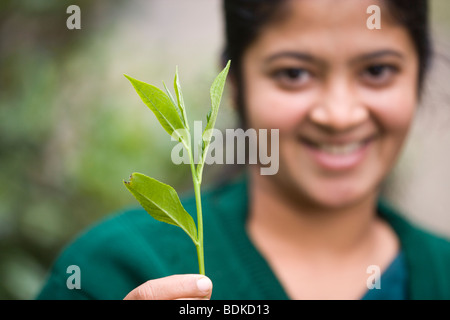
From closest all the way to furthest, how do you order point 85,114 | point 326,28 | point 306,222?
1. point 326,28
2. point 306,222
3. point 85,114

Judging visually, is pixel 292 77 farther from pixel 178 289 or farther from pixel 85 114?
pixel 85 114

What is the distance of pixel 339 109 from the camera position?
58 centimetres

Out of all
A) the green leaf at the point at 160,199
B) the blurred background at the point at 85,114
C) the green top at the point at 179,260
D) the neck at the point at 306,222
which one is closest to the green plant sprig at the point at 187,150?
the green leaf at the point at 160,199

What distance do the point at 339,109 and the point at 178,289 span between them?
0.32 meters

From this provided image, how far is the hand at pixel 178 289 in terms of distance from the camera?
0.36 m

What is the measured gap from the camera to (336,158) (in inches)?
24.9

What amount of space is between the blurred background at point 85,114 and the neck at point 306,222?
29 centimetres

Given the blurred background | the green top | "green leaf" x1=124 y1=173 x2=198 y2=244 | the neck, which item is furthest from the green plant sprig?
the blurred background

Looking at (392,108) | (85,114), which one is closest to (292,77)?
(392,108)

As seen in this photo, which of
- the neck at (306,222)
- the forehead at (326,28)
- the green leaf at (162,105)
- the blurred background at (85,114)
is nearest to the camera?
the green leaf at (162,105)

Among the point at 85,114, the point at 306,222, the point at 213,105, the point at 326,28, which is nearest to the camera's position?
the point at 213,105

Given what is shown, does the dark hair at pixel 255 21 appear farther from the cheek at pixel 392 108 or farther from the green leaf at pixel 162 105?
the green leaf at pixel 162 105

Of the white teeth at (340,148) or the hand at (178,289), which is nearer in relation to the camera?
the hand at (178,289)
